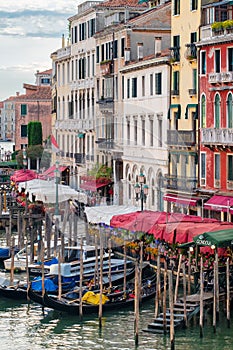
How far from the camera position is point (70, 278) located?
94.3ft

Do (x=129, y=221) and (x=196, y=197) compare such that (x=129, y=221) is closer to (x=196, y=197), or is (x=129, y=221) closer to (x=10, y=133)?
(x=196, y=197)

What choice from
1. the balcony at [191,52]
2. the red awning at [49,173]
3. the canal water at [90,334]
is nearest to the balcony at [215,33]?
the balcony at [191,52]

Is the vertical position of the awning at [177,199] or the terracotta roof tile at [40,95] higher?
the terracotta roof tile at [40,95]

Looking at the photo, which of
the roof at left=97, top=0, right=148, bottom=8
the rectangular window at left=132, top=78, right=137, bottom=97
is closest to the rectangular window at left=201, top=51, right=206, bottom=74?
the rectangular window at left=132, top=78, right=137, bottom=97

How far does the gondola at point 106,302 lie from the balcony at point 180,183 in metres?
6.99

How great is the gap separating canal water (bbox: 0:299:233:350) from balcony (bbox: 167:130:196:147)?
8.09m

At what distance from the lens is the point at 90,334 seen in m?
24.4

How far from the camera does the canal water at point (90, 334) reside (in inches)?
914

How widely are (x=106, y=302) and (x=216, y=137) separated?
759cm

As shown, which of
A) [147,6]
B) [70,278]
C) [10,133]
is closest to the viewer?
[70,278]

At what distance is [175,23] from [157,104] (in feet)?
8.32

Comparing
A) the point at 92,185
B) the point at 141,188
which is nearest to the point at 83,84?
the point at 92,185

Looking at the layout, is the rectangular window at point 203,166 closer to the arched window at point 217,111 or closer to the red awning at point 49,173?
the arched window at point 217,111

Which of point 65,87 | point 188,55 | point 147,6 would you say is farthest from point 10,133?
point 188,55
